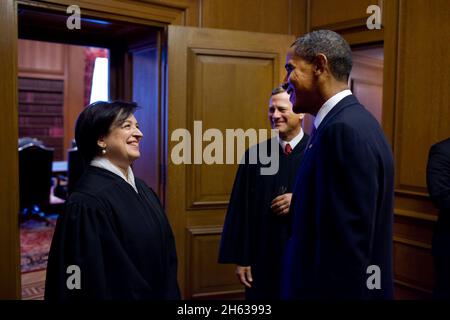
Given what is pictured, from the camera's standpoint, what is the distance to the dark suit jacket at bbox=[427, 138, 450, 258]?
93.2 inches

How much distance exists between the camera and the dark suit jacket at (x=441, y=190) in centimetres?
237

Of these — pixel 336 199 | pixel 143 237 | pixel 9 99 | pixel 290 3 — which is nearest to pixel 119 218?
pixel 143 237

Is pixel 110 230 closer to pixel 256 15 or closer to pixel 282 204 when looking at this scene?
pixel 282 204

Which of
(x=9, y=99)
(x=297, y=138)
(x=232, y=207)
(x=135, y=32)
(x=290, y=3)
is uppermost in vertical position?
(x=290, y=3)

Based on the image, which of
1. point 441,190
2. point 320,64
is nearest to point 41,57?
point 441,190

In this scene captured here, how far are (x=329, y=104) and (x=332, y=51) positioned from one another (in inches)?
7.0

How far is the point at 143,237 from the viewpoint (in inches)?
69.1

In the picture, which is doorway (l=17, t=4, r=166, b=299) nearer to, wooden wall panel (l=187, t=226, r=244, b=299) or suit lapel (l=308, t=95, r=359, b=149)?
wooden wall panel (l=187, t=226, r=244, b=299)

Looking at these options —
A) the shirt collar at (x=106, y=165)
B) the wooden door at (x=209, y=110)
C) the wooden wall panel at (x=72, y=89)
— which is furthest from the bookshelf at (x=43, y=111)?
the shirt collar at (x=106, y=165)

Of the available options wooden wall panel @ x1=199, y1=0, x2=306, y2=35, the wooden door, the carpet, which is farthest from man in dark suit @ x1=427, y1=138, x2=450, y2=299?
the carpet

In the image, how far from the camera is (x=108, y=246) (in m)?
1.65

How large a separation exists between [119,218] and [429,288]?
210cm

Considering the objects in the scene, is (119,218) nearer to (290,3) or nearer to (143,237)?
(143,237)

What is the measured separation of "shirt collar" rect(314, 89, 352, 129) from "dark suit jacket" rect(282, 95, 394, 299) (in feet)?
0.08
